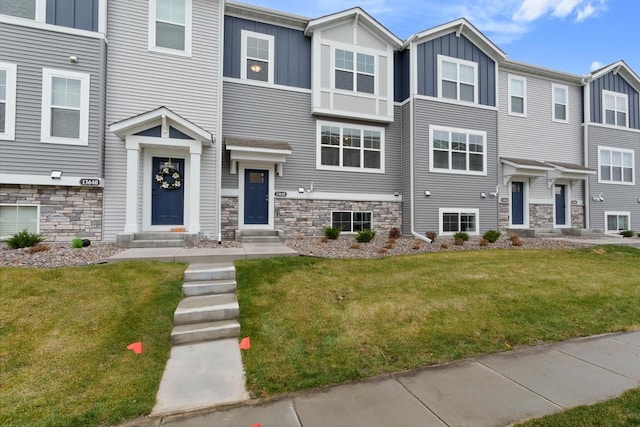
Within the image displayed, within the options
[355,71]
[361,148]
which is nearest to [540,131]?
[361,148]

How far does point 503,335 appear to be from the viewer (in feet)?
13.8

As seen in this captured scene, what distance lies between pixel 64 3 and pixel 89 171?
14.5ft

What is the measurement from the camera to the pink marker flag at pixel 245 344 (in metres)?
3.85

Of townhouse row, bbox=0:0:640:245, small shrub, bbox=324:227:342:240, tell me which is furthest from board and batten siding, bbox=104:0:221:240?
small shrub, bbox=324:227:342:240

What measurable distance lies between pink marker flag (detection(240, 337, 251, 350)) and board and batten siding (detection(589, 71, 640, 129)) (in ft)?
61.3

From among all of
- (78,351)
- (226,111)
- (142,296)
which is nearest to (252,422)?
(78,351)

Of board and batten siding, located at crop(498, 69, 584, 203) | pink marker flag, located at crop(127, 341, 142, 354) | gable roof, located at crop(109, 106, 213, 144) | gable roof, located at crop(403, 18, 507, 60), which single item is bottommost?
pink marker flag, located at crop(127, 341, 142, 354)

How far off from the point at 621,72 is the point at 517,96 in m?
6.62

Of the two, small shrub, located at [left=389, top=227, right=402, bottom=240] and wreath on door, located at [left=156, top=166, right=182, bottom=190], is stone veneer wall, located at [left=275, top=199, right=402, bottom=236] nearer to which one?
small shrub, located at [left=389, top=227, right=402, bottom=240]

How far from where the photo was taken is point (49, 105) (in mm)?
7930

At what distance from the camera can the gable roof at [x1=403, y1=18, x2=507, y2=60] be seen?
37.8 ft

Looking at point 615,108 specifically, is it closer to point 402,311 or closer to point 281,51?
point 281,51

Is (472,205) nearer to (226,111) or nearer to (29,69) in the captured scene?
(226,111)

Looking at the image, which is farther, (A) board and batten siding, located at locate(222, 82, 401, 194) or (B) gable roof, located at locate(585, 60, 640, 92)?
(B) gable roof, located at locate(585, 60, 640, 92)
